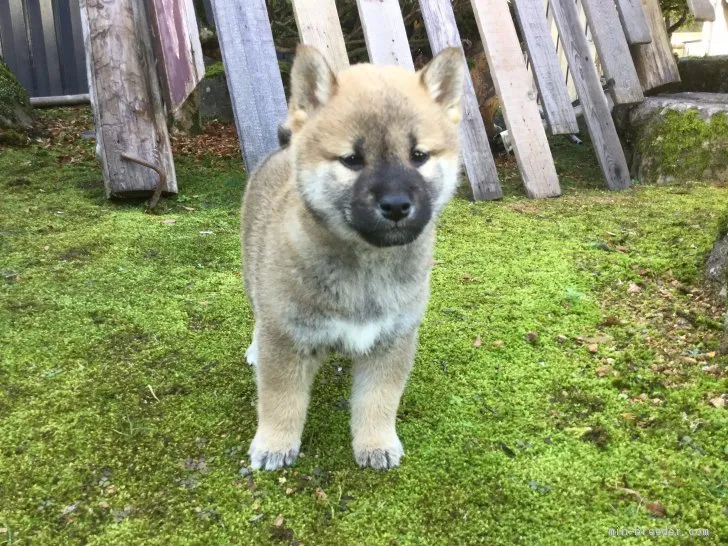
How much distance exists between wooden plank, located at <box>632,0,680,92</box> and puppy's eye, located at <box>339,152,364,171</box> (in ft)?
18.0

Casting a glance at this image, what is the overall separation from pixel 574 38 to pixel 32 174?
543cm

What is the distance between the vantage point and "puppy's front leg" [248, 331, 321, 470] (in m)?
2.61

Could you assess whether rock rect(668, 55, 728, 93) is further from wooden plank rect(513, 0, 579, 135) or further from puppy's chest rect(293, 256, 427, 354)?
puppy's chest rect(293, 256, 427, 354)

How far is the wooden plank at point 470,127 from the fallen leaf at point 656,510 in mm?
3604

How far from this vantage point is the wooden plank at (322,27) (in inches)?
203

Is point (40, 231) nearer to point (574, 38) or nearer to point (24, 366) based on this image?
point (24, 366)

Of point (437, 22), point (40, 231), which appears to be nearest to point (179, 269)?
point (40, 231)

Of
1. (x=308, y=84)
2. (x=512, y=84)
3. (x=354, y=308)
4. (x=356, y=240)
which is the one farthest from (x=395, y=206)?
(x=512, y=84)

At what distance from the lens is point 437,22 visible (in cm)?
552

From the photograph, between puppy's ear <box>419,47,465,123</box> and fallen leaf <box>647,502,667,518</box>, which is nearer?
fallen leaf <box>647,502,667,518</box>

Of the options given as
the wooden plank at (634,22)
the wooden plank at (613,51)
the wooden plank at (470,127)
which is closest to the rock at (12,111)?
the wooden plank at (470,127)

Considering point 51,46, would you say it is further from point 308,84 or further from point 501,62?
point 308,84

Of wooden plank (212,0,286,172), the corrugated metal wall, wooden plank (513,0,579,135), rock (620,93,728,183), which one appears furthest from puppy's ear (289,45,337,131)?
the corrugated metal wall

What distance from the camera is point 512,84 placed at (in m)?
5.50
